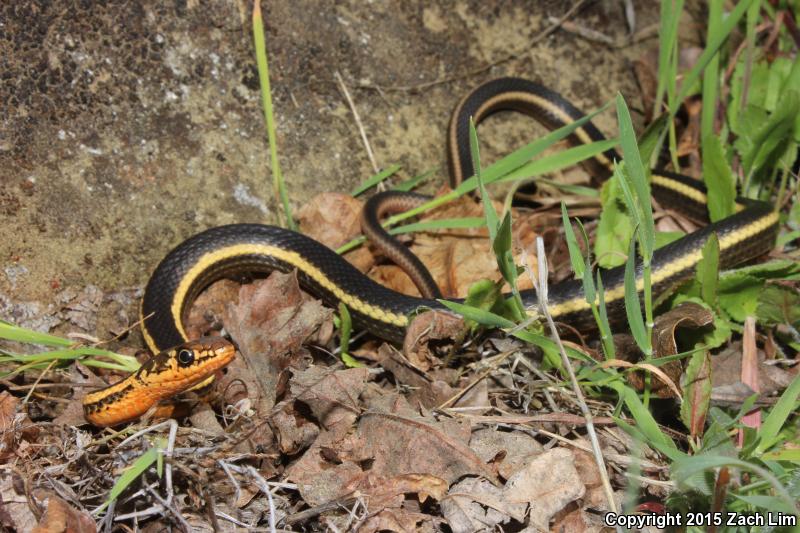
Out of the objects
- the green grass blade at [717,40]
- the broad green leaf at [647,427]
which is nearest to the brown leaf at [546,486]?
the broad green leaf at [647,427]

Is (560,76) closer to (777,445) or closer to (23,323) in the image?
(777,445)

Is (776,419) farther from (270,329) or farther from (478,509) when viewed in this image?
(270,329)

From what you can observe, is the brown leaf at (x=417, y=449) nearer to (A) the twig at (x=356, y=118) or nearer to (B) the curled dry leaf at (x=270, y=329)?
(B) the curled dry leaf at (x=270, y=329)

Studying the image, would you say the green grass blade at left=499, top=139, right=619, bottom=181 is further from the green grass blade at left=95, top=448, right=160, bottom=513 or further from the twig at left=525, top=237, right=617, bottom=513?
the green grass blade at left=95, top=448, right=160, bottom=513

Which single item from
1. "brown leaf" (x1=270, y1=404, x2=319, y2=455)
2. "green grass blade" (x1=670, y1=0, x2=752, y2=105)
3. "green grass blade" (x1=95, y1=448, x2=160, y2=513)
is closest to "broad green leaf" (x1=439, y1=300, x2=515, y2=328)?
"brown leaf" (x1=270, y1=404, x2=319, y2=455)

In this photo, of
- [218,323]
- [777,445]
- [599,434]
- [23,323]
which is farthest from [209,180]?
[777,445]

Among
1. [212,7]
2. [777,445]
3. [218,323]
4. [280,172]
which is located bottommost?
[777,445]
